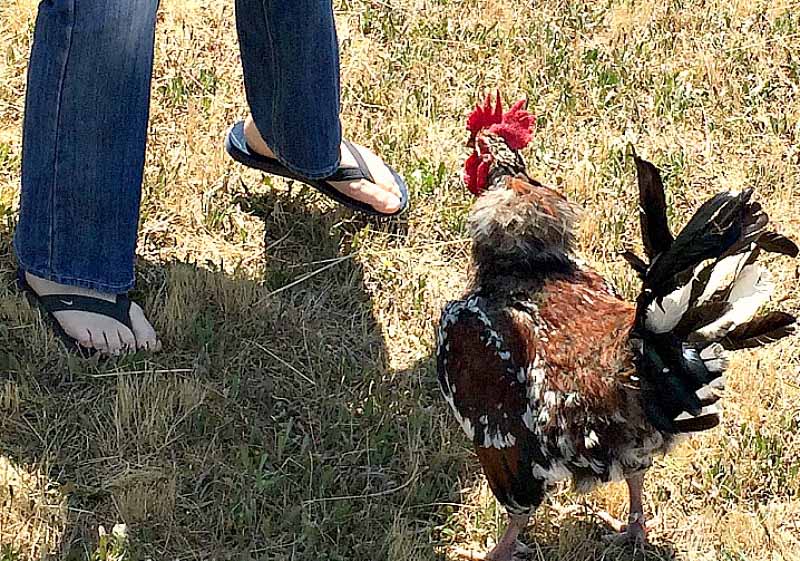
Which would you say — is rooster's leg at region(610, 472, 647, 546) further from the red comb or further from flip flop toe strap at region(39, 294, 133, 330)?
flip flop toe strap at region(39, 294, 133, 330)

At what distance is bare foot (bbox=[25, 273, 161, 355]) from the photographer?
3.72 meters

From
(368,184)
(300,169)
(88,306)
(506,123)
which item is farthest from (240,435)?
(506,123)

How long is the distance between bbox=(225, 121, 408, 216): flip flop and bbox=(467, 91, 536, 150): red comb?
0.76 meters

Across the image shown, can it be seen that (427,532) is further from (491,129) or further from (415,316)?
(491,129)

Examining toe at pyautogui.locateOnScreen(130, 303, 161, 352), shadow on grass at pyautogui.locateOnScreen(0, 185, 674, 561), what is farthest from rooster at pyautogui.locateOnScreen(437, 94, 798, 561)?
toe at pyautogui.locateOnScreen(130, 303, 161, 352)

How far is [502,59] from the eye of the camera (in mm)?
5250

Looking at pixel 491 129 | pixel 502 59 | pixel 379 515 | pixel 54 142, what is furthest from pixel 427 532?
pixel 502 59

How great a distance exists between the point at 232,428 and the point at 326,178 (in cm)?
113

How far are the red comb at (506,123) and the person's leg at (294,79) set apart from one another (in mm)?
576

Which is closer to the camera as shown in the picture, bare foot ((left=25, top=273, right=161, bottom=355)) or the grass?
the grass

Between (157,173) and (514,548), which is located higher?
(157,173)

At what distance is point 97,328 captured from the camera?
3.72m

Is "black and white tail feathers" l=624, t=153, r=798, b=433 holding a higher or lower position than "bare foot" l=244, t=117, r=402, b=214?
higher

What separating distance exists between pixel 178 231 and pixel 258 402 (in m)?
0.98
